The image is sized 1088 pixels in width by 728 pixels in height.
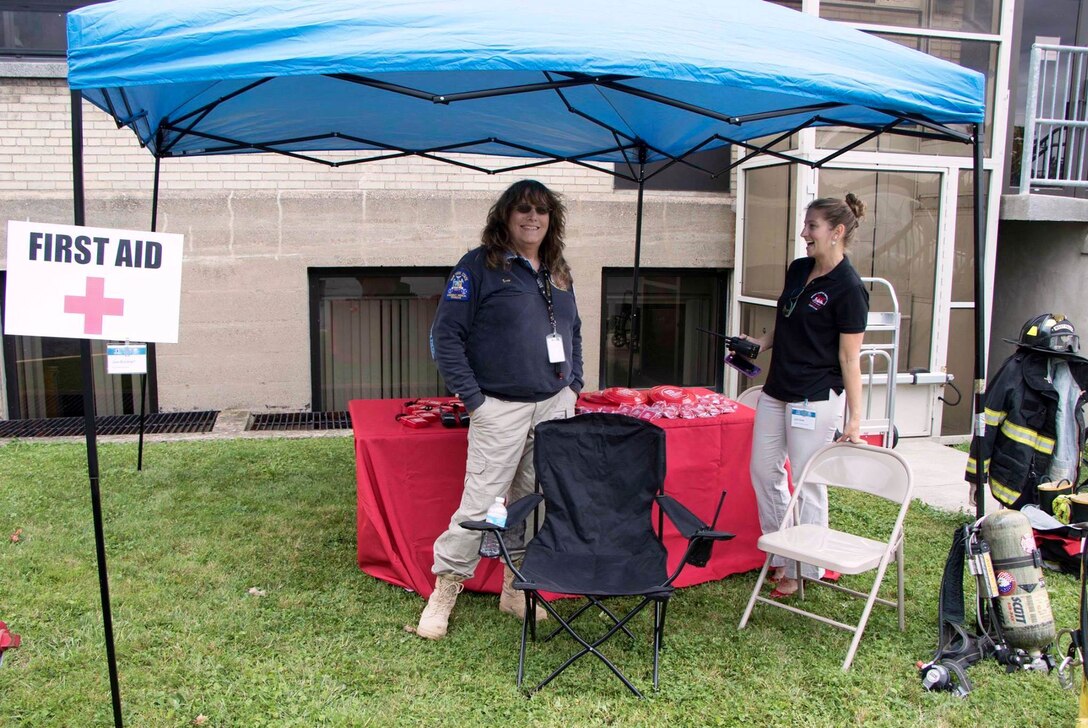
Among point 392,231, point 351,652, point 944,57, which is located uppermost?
point 944,57

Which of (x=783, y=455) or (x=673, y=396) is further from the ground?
(x=673, y=396)

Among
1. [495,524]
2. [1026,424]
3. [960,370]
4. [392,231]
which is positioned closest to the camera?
[495,524]

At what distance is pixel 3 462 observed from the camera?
598 centimetres

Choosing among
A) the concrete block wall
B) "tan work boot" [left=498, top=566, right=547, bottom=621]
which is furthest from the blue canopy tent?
the concrete block wall

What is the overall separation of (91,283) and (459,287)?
1.37 meters

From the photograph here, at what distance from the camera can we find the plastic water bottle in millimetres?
3234

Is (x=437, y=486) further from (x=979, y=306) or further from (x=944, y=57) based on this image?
(x=944, y=57)

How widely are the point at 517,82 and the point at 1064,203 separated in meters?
5.59

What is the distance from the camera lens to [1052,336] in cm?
449

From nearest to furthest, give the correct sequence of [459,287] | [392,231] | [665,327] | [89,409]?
1. [89,409]
2. [459,287]
3. [392,231]
4. [665,327]

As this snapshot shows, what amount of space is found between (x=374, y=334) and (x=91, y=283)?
5339 millimetres

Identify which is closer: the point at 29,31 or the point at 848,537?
the point at 848,537

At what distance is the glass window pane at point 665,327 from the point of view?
26.5 ft

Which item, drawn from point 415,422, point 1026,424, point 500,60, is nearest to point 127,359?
point 415,422
